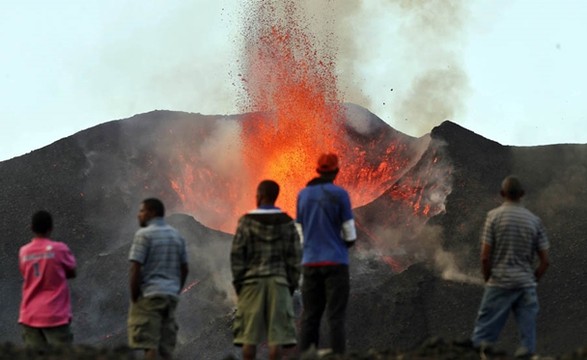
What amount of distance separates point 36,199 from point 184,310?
7687mm

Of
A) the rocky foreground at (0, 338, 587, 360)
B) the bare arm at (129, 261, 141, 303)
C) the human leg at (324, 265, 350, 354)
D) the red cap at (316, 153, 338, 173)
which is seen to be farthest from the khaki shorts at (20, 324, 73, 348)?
the red cap at (316, 153, 338, 173)

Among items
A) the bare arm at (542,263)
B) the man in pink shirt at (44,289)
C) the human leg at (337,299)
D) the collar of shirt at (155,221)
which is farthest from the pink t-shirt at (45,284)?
the bare arm at (542,263)

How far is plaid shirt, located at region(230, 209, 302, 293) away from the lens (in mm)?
11297

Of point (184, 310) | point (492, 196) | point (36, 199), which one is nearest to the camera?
point (184, 310)

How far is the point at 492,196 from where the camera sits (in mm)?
23797

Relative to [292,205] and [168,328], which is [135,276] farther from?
[292,205]

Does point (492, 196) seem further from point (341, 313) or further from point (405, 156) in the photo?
point (341, 313)

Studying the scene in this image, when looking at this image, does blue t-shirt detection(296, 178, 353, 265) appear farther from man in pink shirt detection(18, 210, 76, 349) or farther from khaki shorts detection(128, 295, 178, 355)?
man in pink shirt detection(18, 210, 76, 349)

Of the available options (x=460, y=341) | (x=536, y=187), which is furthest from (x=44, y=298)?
(x=536, y=187)

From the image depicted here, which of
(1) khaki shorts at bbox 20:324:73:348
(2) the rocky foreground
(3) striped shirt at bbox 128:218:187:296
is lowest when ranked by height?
(2) the rocky foreground

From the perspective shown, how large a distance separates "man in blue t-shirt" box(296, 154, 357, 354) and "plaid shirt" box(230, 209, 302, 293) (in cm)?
45

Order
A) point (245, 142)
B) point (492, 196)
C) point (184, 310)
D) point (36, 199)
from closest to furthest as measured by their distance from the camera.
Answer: point (184, 310) < point (492, 196) < point (36, 199) < point (245, 142)

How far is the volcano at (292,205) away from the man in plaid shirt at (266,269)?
7201 millimetres

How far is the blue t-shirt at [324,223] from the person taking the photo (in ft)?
38.6
